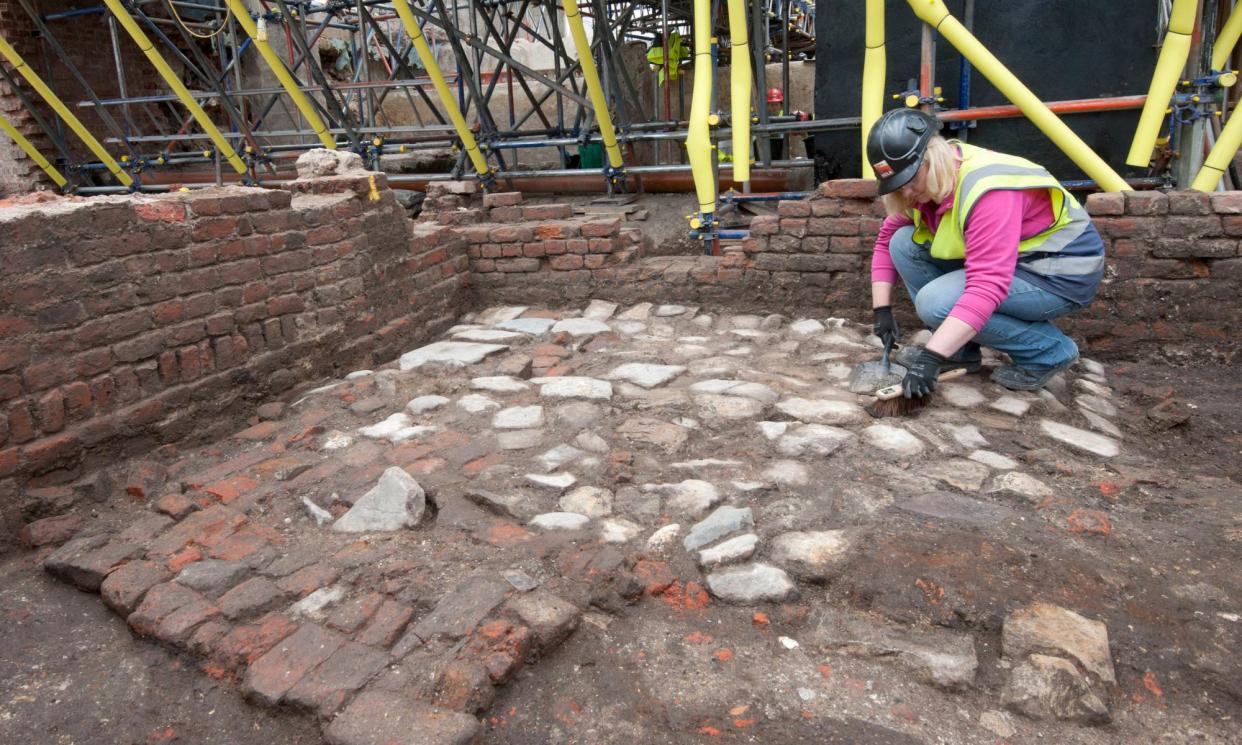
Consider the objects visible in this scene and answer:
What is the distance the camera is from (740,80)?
4965mm

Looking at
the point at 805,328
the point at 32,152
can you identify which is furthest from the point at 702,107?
the point at 32,152

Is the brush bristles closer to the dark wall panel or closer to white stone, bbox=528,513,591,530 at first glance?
white stone, bbox=528,513,591,530

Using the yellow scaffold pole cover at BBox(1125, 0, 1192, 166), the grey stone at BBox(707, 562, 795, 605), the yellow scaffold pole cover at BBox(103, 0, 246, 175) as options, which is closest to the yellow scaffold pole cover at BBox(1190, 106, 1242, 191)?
the yellow scaffold pole cover at BBox(1125, 0, 1192, 166)

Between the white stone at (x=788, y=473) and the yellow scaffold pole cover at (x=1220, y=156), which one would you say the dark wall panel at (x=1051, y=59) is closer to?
the yellow scaffold pole cover at (x=1220, y=156)

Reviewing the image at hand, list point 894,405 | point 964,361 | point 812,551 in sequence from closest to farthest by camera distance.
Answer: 1. point 812,551
2. point 894,405
3. point 964,361

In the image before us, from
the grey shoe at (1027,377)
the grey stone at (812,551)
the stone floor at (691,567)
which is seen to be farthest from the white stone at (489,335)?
the grey stone at (812,551)

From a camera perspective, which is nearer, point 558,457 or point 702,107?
point 558,457

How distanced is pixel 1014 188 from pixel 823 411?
1043 millimetres

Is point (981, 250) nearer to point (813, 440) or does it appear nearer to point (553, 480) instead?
point (813, 440)

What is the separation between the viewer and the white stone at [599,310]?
490cm

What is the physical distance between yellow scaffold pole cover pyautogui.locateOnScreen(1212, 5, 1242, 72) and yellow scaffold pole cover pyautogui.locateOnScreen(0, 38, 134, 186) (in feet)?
32.4

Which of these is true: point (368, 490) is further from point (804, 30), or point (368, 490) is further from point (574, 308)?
point (804, 30)

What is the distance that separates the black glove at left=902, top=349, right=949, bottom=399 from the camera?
317cm

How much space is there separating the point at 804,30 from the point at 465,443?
1253 centimetres
